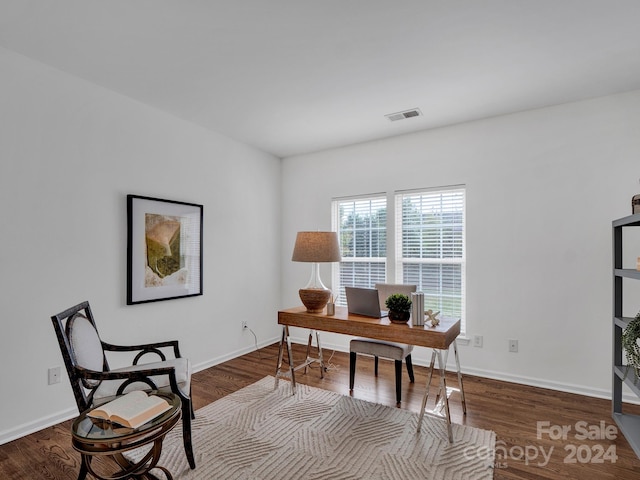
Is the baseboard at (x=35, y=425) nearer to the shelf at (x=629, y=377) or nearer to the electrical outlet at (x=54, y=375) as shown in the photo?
the electrical outlet at (x=54, y=375)

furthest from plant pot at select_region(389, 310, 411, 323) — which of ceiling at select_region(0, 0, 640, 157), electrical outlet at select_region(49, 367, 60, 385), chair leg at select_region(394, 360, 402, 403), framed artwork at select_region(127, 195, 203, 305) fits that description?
electrical outlet at select_region(49, 367, 60, 385)

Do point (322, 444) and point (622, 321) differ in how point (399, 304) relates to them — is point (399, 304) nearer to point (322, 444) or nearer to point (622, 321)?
point (322, 444)

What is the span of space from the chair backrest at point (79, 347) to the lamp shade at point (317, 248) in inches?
62.2

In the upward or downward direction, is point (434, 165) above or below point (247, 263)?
above

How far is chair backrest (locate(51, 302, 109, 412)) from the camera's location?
1.88 meters

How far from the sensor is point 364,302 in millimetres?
2789

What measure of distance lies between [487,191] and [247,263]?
2.88m

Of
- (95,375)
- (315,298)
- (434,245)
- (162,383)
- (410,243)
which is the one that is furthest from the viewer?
(410,243)

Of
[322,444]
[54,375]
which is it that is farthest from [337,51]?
[54,375]

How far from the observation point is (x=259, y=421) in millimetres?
2584

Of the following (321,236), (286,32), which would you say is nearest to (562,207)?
(321,236)

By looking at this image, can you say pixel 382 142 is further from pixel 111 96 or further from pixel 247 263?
pixel 111 96

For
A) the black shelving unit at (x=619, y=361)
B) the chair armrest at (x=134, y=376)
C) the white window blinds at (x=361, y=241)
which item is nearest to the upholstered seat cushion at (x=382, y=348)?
the white window blinds at (x=361, y=241)

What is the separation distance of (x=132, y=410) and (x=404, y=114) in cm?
323
